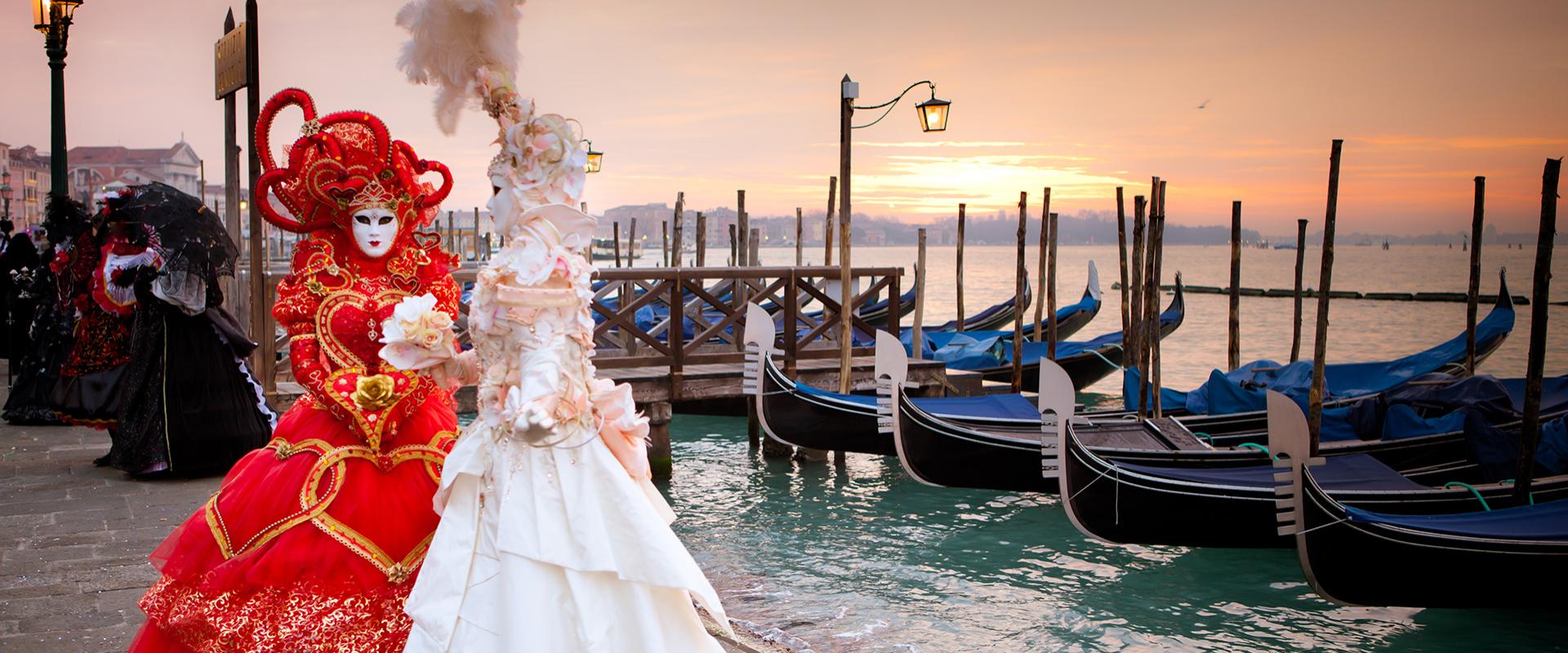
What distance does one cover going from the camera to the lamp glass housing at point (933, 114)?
7922 mm

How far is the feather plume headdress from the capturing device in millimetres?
2240

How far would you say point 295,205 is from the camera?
110 inches

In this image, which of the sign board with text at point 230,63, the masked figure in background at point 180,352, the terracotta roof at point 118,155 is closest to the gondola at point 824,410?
the masked figure in background at point 180,352

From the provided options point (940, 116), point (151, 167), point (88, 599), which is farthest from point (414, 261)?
point (151, 167)

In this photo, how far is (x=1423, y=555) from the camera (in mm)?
4930

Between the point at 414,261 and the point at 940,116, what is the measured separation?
5733 mm

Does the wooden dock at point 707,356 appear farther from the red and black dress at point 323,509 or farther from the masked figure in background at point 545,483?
the masked figure in background at point 545,483

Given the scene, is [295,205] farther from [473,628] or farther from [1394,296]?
[1394,296]

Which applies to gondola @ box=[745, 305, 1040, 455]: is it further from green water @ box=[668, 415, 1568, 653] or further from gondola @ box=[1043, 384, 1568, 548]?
gondola @ box=[1043, 384, 1568, 548]

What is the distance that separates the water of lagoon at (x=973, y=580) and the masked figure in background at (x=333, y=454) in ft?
6.00

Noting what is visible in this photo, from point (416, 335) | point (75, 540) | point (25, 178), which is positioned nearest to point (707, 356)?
point (75, 540)

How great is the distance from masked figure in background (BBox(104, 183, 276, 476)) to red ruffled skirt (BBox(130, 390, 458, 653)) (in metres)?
2.72

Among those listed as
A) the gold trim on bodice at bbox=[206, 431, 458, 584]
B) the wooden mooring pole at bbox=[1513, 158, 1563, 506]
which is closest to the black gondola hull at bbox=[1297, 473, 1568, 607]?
the wooden mooring pole at bbox=[1513, 158, 1563, 506]

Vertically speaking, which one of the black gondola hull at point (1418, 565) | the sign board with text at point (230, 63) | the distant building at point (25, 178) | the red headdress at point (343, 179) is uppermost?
the distant building at point (25, 178)
